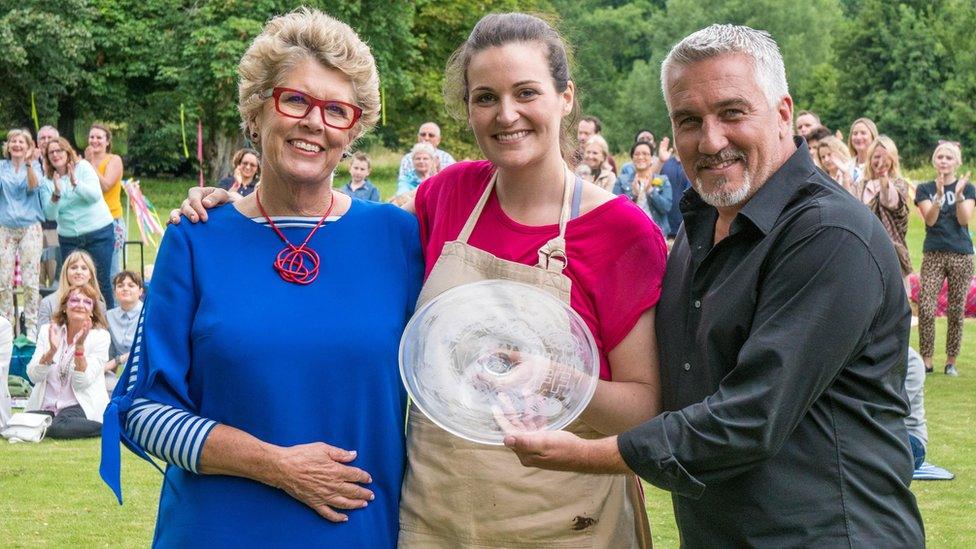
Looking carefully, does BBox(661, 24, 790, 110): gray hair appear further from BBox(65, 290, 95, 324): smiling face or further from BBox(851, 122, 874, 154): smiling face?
BBox(851, 122, 874, 154): smiling face

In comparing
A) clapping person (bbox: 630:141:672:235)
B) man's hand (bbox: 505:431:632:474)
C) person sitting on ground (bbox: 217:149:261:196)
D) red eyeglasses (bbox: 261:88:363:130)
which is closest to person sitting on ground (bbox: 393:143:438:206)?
person sitting on ground (bbox: 217:149:261:196)

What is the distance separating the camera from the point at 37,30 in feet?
109

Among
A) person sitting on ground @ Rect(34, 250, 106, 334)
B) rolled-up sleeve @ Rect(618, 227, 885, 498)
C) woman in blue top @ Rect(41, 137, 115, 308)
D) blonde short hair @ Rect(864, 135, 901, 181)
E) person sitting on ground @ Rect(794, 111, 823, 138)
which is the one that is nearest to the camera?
rolled-up sleeve @ Rect(618, 227, 885, 498)

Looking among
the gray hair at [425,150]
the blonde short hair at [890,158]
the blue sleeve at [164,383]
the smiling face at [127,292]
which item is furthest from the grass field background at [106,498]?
the gray hair at [425,150]

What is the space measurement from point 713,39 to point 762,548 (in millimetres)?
1137

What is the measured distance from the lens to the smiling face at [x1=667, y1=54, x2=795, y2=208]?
2625mm

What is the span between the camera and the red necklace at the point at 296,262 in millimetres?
2955

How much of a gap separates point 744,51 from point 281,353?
1306 millimetres

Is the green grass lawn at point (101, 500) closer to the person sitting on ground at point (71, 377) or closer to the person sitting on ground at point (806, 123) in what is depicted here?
the person sitting on ground at point (71, 377)

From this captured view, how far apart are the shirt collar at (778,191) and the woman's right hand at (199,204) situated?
1359mm

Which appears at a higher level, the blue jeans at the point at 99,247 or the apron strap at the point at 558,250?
the apron strap at the point at 558,250

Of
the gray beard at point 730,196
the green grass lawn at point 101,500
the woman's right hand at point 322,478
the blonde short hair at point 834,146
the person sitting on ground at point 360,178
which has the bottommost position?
the green grass lawn at point 101,500

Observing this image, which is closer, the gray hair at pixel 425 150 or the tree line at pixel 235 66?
the gray hair at pixel 425 150

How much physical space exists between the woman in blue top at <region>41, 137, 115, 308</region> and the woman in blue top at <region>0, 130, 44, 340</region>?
203mm
